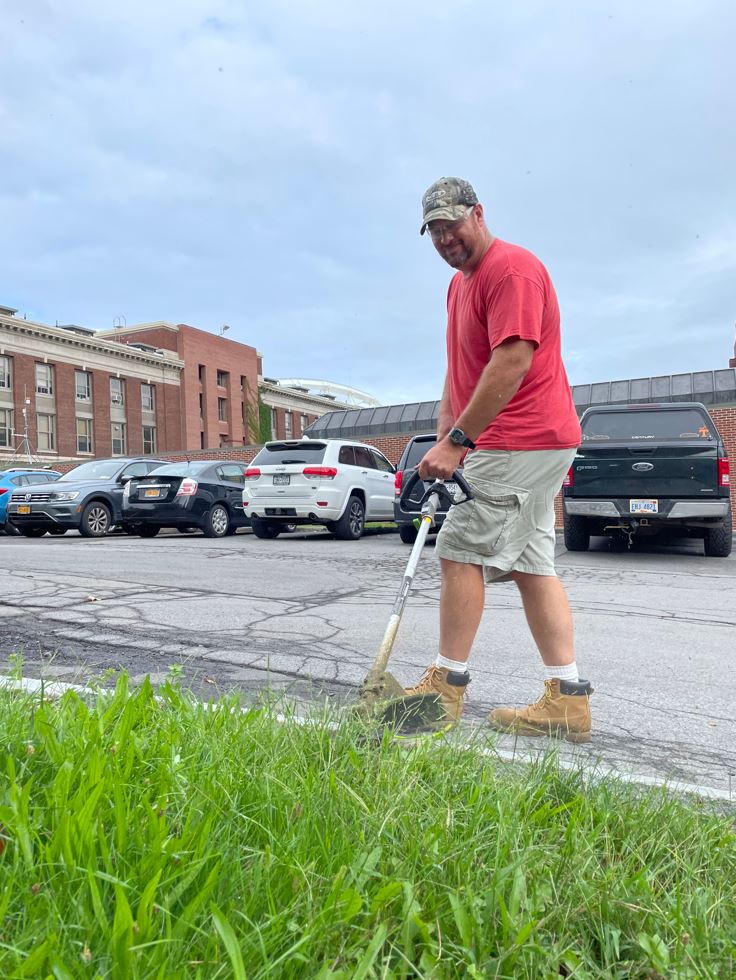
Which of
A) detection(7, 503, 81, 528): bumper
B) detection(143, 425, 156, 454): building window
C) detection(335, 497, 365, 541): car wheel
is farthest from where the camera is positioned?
detection(143, 425, 156, 454): building window

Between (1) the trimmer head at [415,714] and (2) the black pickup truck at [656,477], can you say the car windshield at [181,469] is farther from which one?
(1) the trimmer head at [415,714]

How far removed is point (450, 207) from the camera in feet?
10.1

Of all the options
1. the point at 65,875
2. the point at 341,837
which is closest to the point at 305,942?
the point at 341,837

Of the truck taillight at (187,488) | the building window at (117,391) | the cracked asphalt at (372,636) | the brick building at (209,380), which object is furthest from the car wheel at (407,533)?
the brick building at (209,380)

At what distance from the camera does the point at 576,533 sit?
440 inches

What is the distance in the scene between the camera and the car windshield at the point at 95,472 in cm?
1584

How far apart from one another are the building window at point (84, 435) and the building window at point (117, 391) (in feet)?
8.95

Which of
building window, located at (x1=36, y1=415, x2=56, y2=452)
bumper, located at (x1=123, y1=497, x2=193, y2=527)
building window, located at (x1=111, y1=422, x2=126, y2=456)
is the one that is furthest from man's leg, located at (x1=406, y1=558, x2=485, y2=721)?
building window, located at (x1=111, y1=422, x2=126, y2=456)

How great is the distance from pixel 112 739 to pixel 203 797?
0.43 meters

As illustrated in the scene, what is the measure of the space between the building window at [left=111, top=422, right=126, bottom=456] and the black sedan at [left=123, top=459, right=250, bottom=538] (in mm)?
42368

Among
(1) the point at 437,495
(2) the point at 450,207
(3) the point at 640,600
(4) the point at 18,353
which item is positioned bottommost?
(3) the point at 640,600

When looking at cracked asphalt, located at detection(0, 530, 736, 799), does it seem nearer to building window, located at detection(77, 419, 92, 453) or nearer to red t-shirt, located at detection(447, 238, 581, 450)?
red t-shirt, located at detection(447, 238, 581, 450)

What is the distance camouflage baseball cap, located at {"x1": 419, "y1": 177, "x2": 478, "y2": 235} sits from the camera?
3084 mm

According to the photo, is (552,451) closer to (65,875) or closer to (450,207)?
(450,207)
